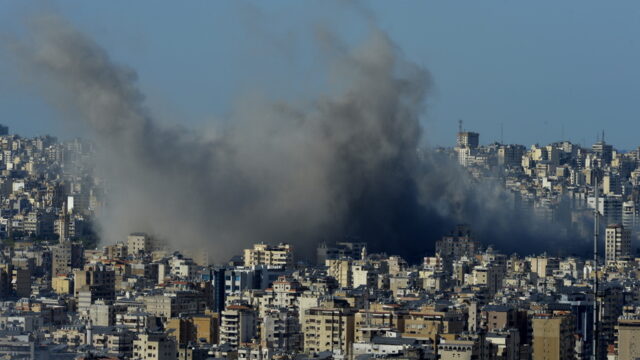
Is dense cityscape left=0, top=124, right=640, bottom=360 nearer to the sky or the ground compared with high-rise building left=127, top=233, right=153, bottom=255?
nearer to the ground

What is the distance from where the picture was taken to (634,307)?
27484 mm

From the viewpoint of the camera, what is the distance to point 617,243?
1608 inches

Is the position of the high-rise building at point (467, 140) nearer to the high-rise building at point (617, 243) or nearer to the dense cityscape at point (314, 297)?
the dense cityscape at point (314, 297)

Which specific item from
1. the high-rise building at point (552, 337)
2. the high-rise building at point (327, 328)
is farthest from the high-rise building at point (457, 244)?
the high-rise building at point (552, 337)

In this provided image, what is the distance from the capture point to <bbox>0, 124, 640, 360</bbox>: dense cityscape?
23344 millimetres

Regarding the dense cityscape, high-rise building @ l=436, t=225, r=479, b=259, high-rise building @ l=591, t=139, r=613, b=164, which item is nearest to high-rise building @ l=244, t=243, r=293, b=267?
the dense cityscape

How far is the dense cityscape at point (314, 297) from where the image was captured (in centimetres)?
2334

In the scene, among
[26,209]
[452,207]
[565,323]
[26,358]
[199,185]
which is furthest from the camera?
[26,209]

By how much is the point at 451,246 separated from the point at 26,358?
17.2m

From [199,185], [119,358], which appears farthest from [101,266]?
[119,358]

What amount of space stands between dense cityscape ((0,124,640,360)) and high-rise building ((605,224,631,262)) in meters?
0.05

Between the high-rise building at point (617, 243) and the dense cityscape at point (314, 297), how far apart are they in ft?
0.17

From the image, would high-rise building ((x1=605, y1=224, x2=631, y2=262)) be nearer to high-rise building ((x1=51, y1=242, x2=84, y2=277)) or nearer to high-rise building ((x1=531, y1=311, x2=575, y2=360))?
high-rise building ((x1=51, y1=242, x2=84, y2=277))

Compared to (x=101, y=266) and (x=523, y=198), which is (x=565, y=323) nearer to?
(x=101, y=266)
